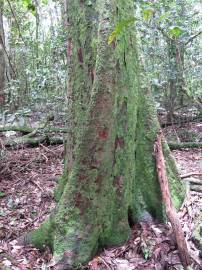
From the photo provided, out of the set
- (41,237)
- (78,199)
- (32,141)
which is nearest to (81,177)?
(78,199)

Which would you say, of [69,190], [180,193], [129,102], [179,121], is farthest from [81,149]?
[179,121]

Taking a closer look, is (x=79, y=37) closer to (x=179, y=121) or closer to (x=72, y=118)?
(x=72, y=118)

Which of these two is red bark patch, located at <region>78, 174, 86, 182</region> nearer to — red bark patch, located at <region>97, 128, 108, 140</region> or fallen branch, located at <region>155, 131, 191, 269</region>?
red bark patch, located at <region>97, 128, 108, 140</region>

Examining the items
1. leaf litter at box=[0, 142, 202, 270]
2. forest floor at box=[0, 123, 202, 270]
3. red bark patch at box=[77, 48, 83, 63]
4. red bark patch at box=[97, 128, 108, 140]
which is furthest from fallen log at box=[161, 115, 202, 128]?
red bark patch at box=[97, 128, 108, 140]

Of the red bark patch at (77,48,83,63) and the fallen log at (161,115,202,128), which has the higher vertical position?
the red bark patch at (77,48,83,63)

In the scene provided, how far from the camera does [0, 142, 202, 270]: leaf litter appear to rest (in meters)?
3.57

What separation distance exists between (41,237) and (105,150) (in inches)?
45.4

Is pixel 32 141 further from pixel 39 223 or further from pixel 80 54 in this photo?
pixel 80 54

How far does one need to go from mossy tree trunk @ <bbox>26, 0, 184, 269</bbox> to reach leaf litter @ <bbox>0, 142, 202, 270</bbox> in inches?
5.6

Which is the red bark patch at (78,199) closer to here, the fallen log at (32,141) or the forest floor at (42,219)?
the forest floor at (42,219)

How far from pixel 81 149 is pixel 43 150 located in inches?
145

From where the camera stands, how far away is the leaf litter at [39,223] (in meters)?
3.57

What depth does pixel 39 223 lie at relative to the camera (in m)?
4.70

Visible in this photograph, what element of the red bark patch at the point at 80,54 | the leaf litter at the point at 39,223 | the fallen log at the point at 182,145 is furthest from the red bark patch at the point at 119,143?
the fallen log at the point at 182,145
